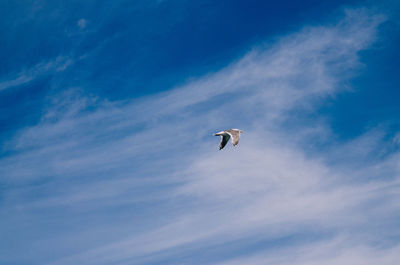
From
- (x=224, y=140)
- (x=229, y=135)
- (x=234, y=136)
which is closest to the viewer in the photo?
(x=234, y=136)

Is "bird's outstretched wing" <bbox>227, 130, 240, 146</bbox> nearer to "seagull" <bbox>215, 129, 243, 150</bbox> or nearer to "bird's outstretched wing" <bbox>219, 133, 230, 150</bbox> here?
"seagull" <bbox>215, 129, 243, 150</bbox>

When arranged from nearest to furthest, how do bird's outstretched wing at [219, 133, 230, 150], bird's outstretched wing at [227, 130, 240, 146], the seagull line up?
1. bird's outstretched wing at [227, 130, 240, 146]
2. the seagull
3. bird's outstretched wing at [219, 133, 230, 150]

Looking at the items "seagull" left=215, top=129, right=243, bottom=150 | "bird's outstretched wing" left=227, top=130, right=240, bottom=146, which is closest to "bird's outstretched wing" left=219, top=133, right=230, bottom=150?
"seagull" left=215, top=129, right=243, bottom=150

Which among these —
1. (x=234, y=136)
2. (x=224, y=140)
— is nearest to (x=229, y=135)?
(x=234, y=136)

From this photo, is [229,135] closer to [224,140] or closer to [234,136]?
[234,136]

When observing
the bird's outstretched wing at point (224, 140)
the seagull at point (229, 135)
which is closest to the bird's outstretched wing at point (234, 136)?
the seagull at point (229, 135)

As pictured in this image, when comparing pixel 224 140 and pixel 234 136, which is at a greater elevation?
pixel 224 140

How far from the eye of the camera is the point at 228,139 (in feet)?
189

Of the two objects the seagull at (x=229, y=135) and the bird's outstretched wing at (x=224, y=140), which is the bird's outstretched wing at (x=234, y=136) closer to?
the seagull at (x=229, y=135)

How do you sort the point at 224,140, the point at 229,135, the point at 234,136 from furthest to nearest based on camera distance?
the point at 224,140, the point at 229,135, the point at 234,136

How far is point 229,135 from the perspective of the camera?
56094 millimetres

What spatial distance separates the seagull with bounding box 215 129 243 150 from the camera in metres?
54.3

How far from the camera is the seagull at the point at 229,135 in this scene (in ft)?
178

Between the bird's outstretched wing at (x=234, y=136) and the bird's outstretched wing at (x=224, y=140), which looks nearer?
the bird's outstretched wing at (x=234, y=136)
